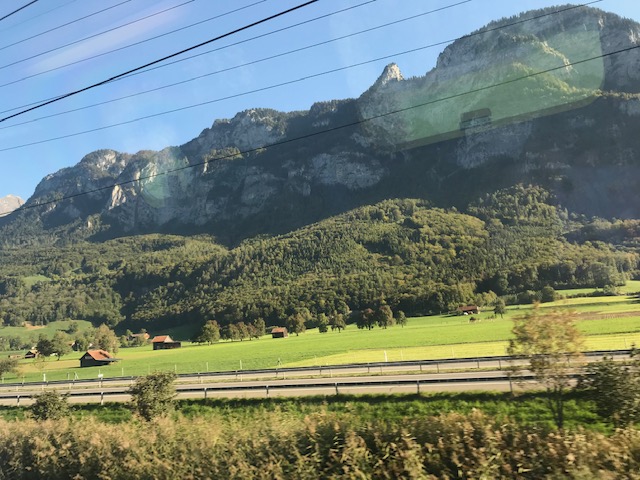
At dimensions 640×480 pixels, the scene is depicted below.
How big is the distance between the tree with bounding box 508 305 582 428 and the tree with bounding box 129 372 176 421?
18163mm

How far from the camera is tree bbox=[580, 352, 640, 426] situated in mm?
11278

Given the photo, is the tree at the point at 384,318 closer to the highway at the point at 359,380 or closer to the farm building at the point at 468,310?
the farm building at the point at 468,310

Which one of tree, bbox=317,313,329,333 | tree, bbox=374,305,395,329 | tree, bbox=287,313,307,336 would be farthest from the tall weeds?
tree, bbox=287,313,307,336

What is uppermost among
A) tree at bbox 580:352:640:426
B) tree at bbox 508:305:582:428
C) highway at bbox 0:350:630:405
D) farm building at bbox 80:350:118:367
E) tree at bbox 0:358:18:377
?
tree at bbox 508:305:582:428

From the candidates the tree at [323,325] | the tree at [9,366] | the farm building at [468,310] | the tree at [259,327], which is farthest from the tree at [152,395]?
the tree at [259,327]

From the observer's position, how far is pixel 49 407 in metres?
23.0

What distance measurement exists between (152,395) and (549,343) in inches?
779

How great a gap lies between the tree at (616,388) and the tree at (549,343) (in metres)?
1.42

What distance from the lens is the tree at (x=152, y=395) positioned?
73.2 ft

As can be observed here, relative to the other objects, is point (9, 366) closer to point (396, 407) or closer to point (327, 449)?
point (396, 407)

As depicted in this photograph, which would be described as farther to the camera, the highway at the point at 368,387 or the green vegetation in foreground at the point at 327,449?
the highway at the point at 368,387

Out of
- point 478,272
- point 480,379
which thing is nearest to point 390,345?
point 480,379

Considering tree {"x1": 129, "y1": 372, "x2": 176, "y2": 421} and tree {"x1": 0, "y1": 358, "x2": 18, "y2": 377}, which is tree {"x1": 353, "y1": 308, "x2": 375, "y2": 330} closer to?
tree {"x1": 0, "y1": 358, "x2": 18, "y2": 377}

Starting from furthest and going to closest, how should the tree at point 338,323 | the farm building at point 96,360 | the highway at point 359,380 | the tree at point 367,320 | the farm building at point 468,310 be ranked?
the tree at point 338,323
the farm building at point 468,310
the tree at point 367,320
the farm building at point 96,360
the highway at point 359,380
